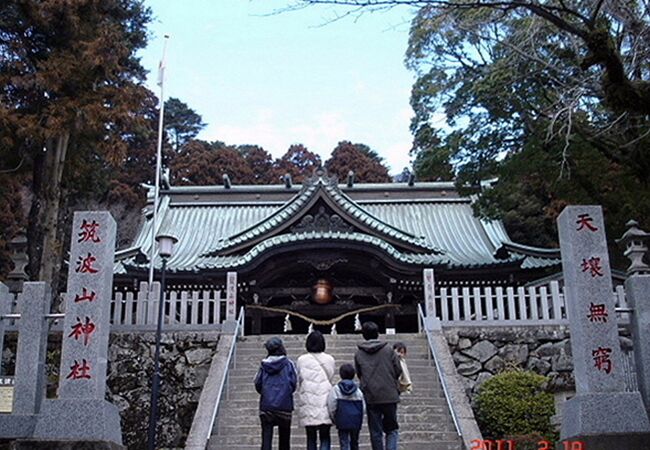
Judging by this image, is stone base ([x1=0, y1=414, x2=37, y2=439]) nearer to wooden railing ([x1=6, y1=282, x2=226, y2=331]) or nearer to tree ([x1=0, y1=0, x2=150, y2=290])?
wooden railing ([x1=6, y1=282, x2=226, y2=331])

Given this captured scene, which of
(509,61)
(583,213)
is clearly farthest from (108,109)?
(583,213)

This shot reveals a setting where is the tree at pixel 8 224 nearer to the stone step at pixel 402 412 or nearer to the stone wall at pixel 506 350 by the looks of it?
the stone step at pixel 402 412

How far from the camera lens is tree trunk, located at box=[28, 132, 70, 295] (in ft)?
50.7

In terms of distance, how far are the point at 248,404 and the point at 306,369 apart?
467 centimetres

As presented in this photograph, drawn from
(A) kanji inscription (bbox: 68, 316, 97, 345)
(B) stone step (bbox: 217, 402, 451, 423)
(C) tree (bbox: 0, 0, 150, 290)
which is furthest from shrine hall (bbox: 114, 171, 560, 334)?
(A) kanji inscription (bbox: 68, 316, 97, 345)

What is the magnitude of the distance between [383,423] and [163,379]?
7.25 m

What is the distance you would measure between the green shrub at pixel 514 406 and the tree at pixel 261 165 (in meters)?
32.4

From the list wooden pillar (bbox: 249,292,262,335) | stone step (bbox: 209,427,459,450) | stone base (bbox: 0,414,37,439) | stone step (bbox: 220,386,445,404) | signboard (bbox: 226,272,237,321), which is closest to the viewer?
stone base (bbox: 0,414,37,439)

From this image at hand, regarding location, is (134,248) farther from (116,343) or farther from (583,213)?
(583,213)

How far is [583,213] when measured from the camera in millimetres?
8508

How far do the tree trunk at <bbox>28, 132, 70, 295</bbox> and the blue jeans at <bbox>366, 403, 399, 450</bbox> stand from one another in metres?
9.64

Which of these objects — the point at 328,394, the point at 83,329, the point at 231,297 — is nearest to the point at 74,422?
the point at 83,329

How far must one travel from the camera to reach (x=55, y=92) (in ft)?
52.2

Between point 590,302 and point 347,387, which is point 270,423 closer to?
point 347,387
